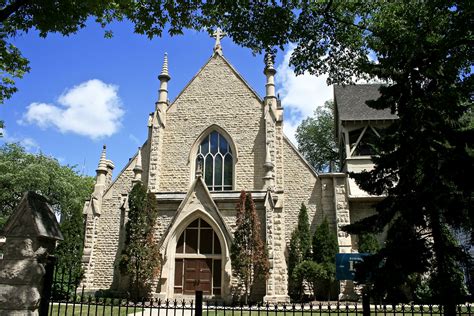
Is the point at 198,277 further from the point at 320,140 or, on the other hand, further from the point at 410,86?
the point at 320,140

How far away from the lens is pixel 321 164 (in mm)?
38000

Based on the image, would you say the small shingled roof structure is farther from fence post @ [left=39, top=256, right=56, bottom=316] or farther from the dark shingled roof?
the dark shingled roof

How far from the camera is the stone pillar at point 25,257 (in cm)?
557

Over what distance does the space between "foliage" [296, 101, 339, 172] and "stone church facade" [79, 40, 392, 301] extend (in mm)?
14243

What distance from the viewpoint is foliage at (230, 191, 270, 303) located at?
16172mm

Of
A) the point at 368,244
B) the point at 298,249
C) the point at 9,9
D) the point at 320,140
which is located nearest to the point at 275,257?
the point at 298,249

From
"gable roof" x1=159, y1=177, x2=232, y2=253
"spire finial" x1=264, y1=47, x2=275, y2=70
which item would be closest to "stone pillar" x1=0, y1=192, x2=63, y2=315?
"spire finial" x1=264, y1=47, x2=275, y2=70

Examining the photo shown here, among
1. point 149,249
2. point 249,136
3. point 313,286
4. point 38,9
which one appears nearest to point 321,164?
point 249,136

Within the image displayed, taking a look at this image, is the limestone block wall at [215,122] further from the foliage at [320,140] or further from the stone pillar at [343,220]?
the foliage at [320,140]

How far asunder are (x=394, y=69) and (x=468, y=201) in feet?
10.5

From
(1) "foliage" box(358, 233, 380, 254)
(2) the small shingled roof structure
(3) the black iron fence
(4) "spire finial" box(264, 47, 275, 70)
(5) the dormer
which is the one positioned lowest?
(3) the black iron fence

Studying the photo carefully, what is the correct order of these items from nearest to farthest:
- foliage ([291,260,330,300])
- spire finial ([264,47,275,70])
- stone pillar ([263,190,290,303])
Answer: spire finial ([264,47,275,70]) → stone pillar ([263,190,290,303]) → foliage ([291,260,330,300])

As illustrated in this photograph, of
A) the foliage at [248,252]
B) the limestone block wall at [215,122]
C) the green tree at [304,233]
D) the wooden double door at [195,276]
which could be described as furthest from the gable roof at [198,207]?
the green tree at [304,233]

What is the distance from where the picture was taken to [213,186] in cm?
2095
